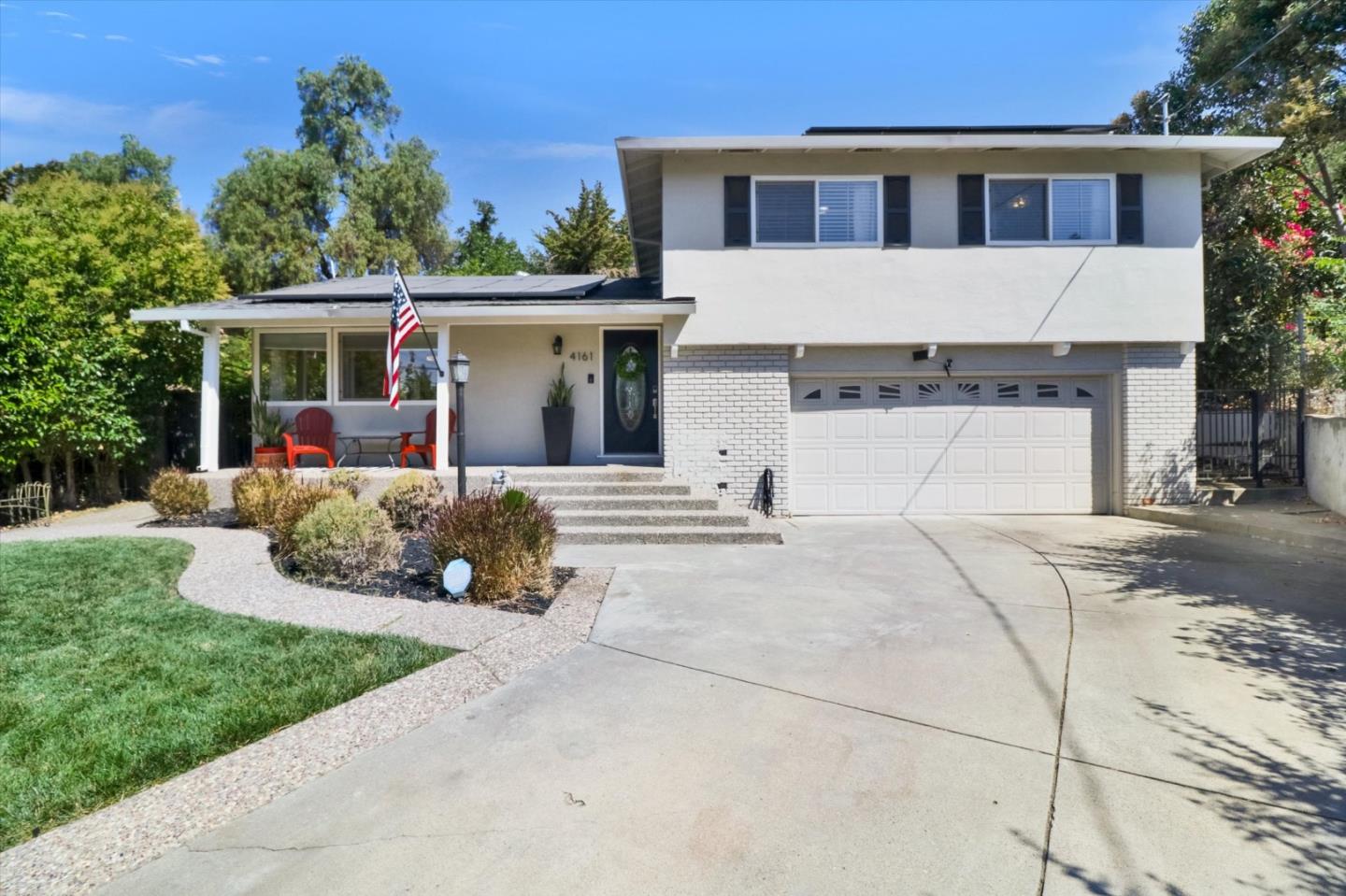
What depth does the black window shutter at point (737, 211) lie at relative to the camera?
35.9 ft

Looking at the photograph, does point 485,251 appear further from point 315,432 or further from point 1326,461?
point 1326,461

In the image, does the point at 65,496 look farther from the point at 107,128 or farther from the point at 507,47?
the point at 107,128

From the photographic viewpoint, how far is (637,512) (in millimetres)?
9539

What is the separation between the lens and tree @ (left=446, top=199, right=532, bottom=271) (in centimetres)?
2881

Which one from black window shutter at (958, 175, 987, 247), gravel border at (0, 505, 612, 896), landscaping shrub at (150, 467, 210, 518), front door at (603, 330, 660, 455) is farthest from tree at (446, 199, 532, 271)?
gravel border at (0, 505, 612, 896)

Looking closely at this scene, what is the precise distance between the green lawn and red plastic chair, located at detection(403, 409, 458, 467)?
5166mm

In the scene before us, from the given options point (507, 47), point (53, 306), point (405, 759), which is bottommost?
point (405, 759)

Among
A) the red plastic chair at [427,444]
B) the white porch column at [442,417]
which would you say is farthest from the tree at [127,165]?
the white porch column at [442,417]

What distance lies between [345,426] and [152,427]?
4068 mm

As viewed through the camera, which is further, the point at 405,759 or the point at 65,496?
the point at 65,496

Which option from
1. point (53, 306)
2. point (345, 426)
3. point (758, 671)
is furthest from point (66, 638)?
point (53, 306)

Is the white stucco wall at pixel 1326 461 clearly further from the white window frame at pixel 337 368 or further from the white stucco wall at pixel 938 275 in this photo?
the white window frame at pixel 337 368

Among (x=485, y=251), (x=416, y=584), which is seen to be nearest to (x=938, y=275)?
(x=416, y=584)

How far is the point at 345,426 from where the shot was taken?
12461 mm
